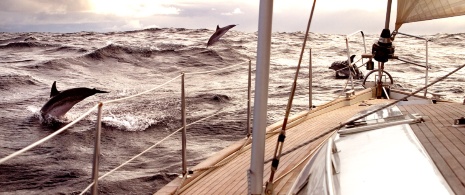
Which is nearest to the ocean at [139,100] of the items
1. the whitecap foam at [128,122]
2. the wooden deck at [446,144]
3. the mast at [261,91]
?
the whitecap foam at [128,122]

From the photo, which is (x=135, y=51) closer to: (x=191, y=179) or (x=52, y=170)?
(x=52, y=170)

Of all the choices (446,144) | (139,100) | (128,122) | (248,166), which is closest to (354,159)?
(446,144)

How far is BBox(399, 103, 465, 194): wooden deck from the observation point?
216cm

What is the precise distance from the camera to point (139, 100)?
51.0ft

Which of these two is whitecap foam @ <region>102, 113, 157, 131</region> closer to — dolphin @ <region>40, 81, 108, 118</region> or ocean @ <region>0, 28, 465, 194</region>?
ocean @ <region>0, 28, 465, 194</region>

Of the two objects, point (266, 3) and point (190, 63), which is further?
point (190, 63)

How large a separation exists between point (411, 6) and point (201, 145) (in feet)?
17.9

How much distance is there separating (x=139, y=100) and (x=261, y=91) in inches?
535

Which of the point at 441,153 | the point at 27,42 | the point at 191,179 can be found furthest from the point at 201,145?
the point at 27,42

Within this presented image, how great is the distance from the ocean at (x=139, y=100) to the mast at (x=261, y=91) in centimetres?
232

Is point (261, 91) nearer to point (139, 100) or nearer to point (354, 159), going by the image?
point (354, 159)

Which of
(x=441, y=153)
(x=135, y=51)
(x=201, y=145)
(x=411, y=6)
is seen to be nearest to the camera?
(x=441, y=153)

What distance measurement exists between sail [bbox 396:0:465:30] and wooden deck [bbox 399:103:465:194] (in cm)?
122

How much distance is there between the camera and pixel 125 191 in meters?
7.34
